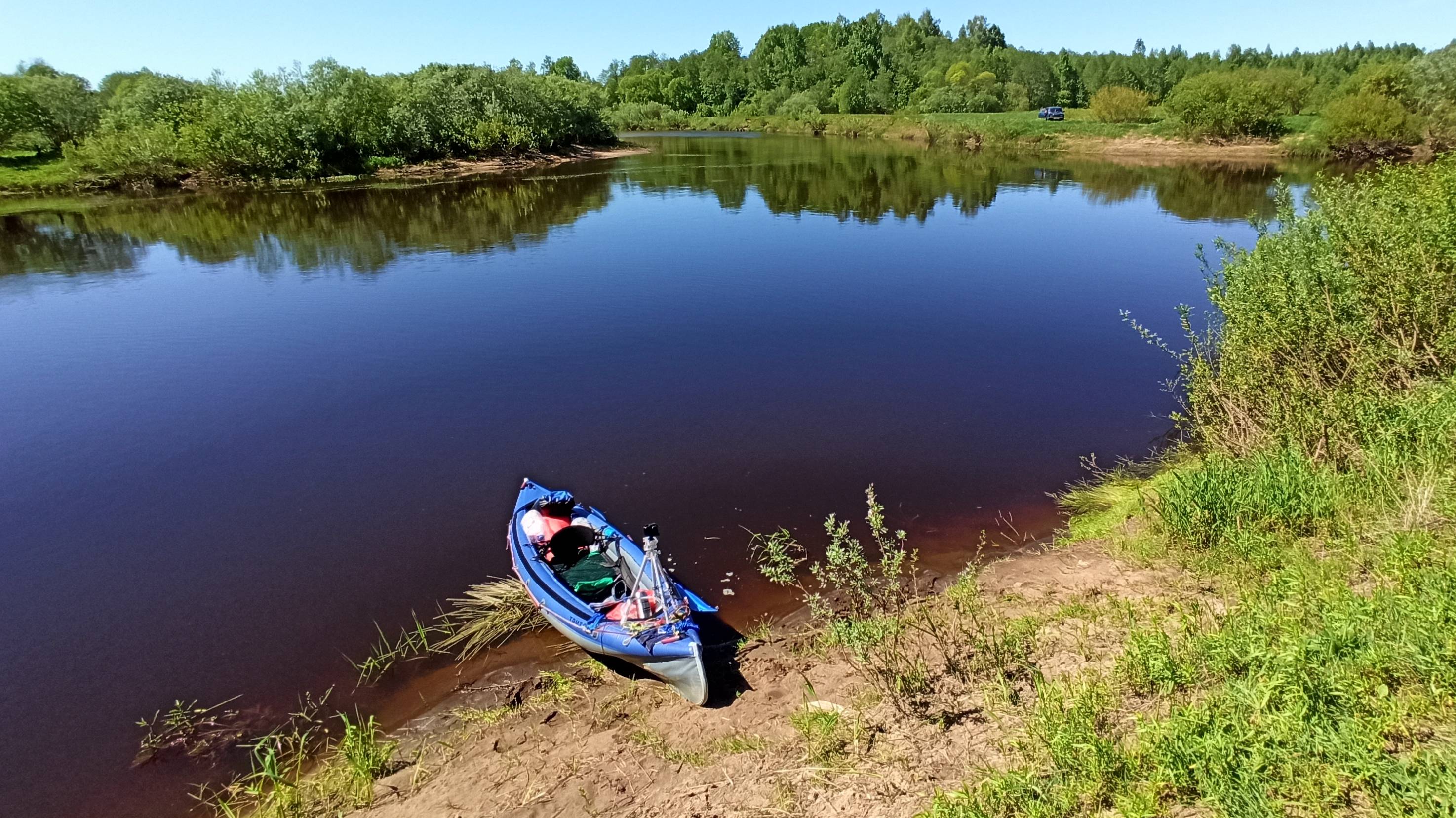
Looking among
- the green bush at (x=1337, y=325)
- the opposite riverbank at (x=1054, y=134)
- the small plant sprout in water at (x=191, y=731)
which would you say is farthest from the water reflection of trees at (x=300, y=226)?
the opposite riverbank at (x=1054, y=134)

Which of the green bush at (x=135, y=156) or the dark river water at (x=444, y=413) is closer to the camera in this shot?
the dark river water at (x=444, y=413)

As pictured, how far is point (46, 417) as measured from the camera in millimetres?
17562

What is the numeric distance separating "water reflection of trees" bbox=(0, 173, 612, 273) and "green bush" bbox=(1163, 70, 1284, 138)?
57178 millimetres

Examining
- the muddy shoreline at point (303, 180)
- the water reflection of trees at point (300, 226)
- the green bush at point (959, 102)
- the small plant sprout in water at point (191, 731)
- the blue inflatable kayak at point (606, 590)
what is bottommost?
the small plant sprout in water at point (191, 731)

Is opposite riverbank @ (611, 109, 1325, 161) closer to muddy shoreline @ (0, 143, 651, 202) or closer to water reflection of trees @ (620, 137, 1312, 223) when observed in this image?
water reflection of trees @ (620, 137, 1312, 223)

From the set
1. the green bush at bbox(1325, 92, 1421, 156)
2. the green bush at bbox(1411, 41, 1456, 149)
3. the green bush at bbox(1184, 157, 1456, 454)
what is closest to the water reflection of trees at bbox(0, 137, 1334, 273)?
the green bush at bbox(1325, 92, 1421, 156)

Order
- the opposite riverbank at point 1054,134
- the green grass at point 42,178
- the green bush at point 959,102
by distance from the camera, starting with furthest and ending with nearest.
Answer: the green bush at point 959,102, the opposite riverbank at point 1054,134, the green grass at point 42,178

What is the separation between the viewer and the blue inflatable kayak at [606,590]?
8805mm

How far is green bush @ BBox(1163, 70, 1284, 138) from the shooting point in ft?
218

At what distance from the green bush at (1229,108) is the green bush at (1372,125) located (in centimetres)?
760

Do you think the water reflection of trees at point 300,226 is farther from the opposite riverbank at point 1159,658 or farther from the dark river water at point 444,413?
the opposite riverbank at point 1159,658

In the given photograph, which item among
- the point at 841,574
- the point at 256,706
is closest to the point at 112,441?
the point at 256,706

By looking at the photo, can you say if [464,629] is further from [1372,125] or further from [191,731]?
[1372,125]

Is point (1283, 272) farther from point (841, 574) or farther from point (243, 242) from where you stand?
point (243, 242)
